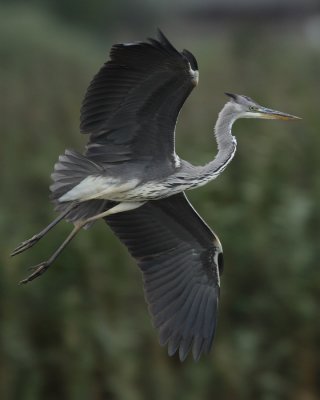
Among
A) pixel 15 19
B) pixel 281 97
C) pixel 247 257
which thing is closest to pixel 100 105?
pixel 247 257

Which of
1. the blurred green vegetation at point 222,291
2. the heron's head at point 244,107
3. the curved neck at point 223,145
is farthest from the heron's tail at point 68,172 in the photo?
the blurred green vegetation at point 222,291

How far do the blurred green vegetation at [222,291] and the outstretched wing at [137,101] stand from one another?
66.0 inches

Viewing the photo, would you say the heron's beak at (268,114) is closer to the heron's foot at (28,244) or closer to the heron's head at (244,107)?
the heron's head at (244,107)

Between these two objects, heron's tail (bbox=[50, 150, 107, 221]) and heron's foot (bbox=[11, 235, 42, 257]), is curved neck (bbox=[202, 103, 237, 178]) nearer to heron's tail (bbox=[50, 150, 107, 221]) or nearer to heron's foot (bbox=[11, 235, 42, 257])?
heron's tail (bbox=[50, 150, 107, 221])

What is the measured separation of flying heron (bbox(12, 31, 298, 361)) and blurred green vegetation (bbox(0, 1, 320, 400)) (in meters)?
0.88

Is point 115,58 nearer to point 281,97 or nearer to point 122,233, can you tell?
point 122,233

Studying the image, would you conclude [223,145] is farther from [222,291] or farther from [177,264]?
[222,291]

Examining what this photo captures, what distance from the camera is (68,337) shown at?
729 centimetres


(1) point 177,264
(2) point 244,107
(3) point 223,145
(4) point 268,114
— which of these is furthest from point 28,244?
(4) point 268,114

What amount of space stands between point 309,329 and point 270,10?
118ft

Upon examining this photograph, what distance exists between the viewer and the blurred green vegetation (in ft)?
24.0

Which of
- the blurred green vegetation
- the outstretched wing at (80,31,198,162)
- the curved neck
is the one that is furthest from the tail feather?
the blurred green vegetation

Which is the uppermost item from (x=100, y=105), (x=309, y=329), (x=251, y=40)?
(x=251, y=40)

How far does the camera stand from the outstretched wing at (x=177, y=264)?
259 inches
